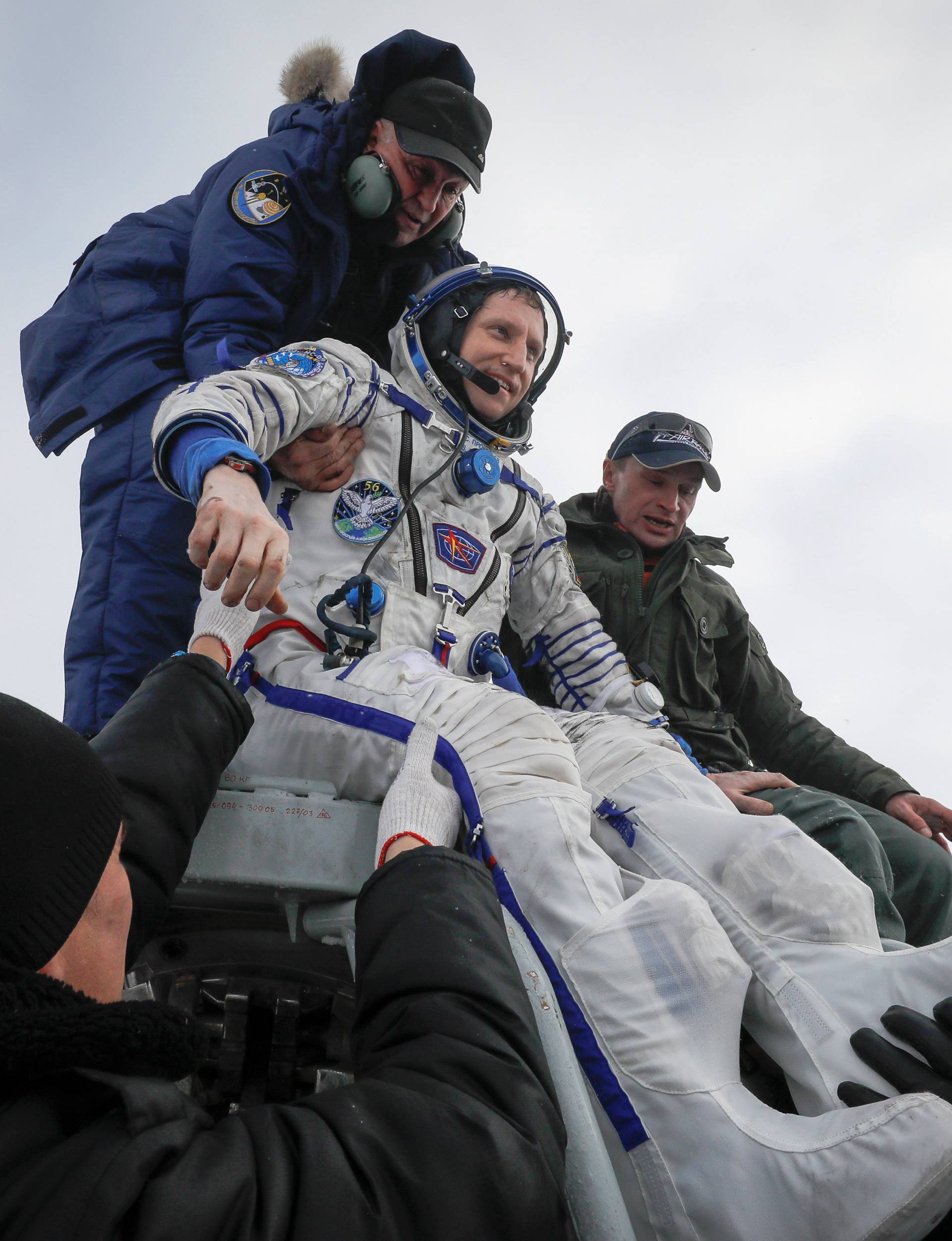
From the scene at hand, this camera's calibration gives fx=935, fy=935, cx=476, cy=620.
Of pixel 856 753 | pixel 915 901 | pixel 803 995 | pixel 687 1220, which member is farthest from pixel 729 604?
pixel 687 1220

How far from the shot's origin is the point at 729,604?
332 centimetres

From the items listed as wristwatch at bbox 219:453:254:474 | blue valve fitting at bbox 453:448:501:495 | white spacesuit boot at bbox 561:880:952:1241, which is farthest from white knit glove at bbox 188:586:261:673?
white spacesuit boot at bbox 561:880:952:1241

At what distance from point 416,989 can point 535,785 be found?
60 centimetres

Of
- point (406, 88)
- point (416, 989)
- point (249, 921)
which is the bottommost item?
point (249, 921)

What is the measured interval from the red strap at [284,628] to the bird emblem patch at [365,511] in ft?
0.79

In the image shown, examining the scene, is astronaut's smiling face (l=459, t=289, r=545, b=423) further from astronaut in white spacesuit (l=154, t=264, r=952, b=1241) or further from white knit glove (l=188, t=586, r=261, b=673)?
white knit glove (l=188, t=586, r=261, b=673)

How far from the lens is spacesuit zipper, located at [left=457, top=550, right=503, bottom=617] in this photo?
2123 millimetres

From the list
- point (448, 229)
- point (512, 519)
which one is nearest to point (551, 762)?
point (512, 519)

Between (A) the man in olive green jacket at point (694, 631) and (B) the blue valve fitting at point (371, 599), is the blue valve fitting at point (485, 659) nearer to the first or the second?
(B) the blue valve fitting at point (371, 599)

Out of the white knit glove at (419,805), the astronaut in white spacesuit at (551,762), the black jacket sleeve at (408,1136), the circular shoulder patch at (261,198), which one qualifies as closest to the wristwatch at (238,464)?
the astronaut in white spacesuit at (551,762)

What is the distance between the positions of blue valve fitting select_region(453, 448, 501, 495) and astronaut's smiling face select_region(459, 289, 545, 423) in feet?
0.55

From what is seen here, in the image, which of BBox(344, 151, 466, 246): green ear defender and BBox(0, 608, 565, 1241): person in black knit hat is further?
BBox(344, 151, 466, 246): green ear defender

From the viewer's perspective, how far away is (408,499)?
210 centimetres

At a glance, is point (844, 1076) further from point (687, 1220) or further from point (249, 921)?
point (249, 921)
